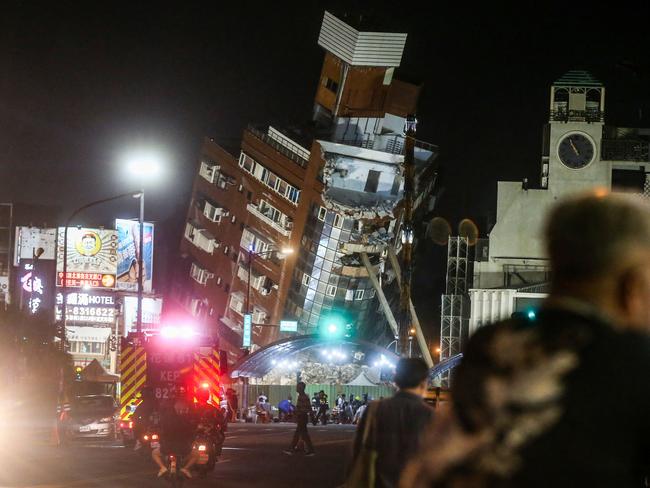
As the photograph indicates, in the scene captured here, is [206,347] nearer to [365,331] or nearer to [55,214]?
[365,331]

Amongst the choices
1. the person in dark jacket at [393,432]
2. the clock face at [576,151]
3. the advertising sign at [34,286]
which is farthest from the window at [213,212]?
the person in dark jacket at [393,432]

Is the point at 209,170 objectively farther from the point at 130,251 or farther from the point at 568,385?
the point at 568,385

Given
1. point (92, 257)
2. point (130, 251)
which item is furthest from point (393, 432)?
point (130, 251)

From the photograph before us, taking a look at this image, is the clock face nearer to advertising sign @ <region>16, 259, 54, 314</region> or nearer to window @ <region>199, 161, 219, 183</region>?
window @ <region>199, 161, 219, 183</region>

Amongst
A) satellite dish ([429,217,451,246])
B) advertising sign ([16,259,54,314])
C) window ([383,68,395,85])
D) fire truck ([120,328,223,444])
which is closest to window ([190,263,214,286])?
advertising sign ([16,259,54,314])

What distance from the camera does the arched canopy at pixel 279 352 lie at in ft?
194

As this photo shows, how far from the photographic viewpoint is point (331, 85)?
79312 millimetres

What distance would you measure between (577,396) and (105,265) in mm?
86013

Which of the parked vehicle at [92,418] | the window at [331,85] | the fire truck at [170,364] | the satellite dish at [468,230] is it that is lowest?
the parked vehicle at [92,418]

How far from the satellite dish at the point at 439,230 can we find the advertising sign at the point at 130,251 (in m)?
19.8

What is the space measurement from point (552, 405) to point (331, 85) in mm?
77684

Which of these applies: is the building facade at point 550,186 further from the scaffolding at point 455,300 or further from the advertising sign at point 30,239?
the advertising sign at point 30,239

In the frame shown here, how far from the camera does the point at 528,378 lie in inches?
94.6

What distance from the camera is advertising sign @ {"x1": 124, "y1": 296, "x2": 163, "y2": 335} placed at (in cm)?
8994
